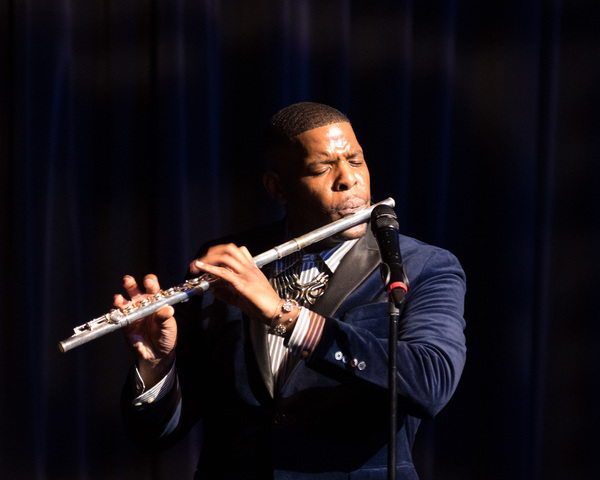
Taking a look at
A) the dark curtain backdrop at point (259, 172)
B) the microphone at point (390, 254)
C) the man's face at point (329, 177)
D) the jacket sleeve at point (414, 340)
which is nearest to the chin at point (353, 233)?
the man's face at point (329, 177)

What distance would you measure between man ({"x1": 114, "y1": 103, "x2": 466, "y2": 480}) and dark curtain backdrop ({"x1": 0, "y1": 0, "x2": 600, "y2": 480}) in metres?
0.77

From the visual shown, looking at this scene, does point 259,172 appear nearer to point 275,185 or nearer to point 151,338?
point 275,185

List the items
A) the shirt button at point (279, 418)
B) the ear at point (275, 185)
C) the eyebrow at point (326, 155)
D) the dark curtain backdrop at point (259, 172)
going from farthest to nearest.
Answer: the dark curtain backdrop at point (259, 172)
the ear at point (275, 185)
the eyebrow at point (326, 155)
the shirt button at point (279, 418)

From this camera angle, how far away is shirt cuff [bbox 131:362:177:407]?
1705 mm

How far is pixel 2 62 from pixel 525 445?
7.68 feet

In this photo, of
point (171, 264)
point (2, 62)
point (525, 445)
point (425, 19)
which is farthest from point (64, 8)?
point (525, 445)

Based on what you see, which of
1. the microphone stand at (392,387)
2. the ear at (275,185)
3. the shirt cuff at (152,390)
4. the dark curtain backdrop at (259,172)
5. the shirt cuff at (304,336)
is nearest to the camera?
the microphone stand at (392,387)

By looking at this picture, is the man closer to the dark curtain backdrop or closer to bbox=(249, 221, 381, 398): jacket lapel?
bbox=(249, 221, 381, 398): jacket lapel

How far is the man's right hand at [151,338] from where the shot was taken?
1.68 m

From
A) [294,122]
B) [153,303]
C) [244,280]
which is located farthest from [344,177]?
[153,303]

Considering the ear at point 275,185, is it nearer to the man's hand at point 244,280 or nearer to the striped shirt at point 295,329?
the striped shirt at point 295,329

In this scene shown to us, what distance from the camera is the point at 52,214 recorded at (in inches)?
106

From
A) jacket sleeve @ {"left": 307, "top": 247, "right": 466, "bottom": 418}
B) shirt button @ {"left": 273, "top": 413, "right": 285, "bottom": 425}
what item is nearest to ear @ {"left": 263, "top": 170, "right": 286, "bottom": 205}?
jacket sleeve @ {"left": 307, "top": 247, "right": 466, "bottom": 418}

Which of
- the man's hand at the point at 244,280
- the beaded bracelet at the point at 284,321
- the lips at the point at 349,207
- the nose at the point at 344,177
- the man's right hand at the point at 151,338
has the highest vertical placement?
the nose at the point at 344,177
